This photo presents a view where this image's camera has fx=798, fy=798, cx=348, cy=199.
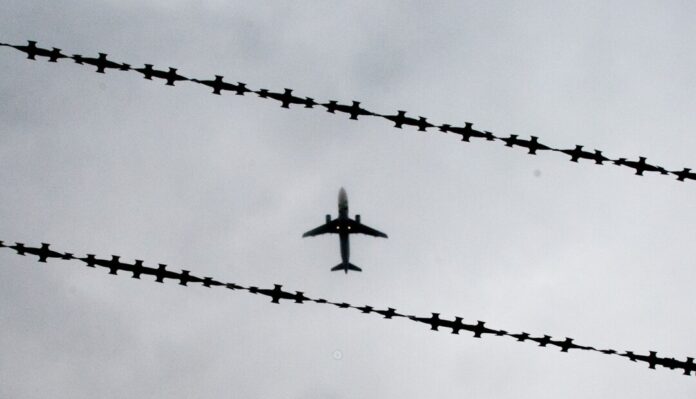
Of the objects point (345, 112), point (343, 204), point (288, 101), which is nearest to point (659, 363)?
point (345, 112)

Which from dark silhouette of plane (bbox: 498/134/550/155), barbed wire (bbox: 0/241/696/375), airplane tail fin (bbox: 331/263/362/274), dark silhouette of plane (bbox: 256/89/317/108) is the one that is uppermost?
airplane tail fin (bbox: 331/263/362/274)

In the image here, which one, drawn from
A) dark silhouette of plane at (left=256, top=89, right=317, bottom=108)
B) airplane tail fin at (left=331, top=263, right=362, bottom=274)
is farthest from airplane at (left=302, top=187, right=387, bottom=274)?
dark silhouette of plane at (left=256, top=89, right=317, bottom=108)

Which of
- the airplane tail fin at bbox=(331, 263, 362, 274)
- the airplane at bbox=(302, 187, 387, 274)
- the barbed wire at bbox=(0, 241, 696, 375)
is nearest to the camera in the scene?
the barbed wire at bbox=(0, 241, 696, 375)

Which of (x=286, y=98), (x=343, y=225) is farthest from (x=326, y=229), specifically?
(x=286, y=98)

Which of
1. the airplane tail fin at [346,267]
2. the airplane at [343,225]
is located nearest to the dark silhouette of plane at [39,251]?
the airplane at [343,225]

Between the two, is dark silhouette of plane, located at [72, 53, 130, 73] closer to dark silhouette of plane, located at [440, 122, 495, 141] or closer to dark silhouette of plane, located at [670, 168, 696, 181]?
dark silhouette of plane, located at [440, 122, 495, 141]

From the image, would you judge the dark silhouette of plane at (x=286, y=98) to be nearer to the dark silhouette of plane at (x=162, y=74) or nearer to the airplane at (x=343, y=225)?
the dark silhouette of plane at (x=162, y=74)
